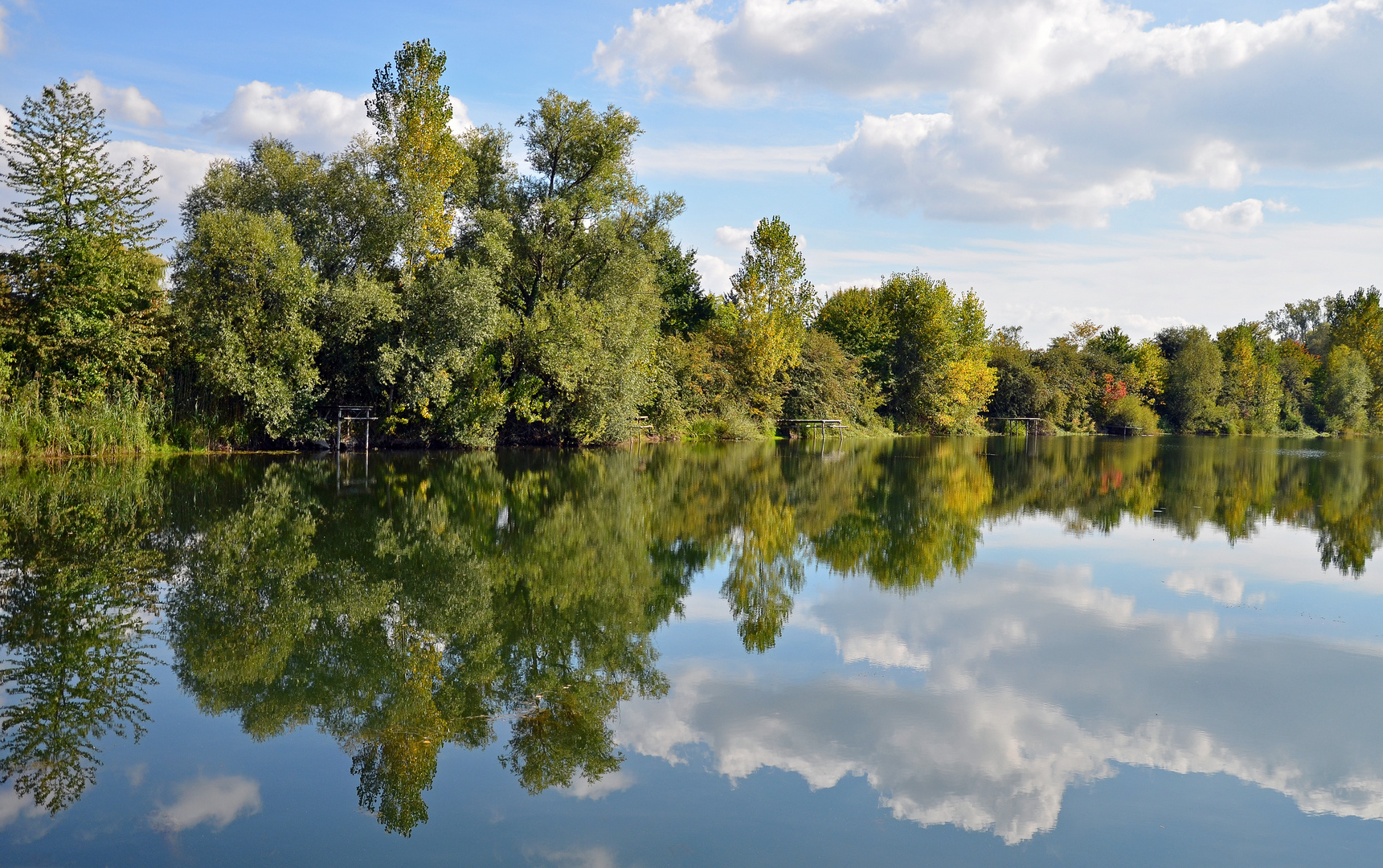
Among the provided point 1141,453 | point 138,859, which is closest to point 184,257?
point 138,859

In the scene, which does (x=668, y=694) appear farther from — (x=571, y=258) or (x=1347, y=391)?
(x=1347, y=391)

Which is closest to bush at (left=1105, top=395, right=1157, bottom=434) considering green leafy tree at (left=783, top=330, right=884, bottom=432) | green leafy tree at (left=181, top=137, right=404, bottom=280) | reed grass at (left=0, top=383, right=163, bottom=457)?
green leafy tree at (left=783, top=330, right=884, bottom=432)

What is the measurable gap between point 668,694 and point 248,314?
21.9 metres

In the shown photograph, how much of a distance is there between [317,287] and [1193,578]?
2294 cm

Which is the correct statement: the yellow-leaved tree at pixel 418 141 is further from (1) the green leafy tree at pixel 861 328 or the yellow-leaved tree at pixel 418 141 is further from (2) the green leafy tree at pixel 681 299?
(1) the green leafy tree at pixel 861 328

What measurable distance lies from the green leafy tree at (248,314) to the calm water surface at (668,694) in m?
10.7

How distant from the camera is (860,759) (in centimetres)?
538

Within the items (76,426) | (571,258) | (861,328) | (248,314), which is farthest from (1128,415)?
(76,426)

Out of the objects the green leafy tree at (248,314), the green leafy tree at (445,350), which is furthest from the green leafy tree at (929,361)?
the green leafy tree at (248,314)

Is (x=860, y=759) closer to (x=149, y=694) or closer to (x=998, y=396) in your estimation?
(x=149, y=694)

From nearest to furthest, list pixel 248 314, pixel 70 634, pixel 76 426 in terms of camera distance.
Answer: pixel 70 634
pixel 76 426
pixel 248 314

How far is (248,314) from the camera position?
24109mm

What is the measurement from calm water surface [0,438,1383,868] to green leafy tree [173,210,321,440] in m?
10.7

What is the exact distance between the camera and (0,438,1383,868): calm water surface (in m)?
4.52
